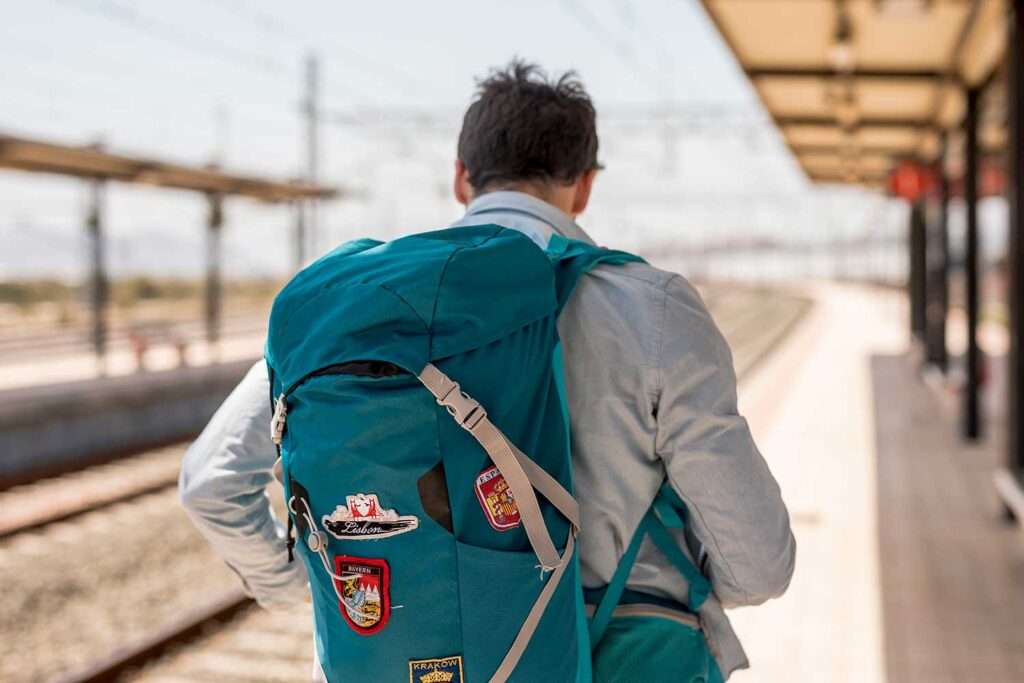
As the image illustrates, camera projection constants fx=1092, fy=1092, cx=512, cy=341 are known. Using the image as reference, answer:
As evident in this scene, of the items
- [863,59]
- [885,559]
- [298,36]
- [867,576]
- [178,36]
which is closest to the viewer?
[867,576]

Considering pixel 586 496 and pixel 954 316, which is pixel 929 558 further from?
pixel 954 316

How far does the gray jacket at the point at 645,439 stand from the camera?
1457mm

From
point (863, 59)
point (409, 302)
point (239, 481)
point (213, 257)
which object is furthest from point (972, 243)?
point (213, 257)

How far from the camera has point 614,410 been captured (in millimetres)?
1486

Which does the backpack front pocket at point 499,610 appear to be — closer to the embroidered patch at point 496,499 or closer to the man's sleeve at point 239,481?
the embroidered patch at point 496,499

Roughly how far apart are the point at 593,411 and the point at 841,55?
608cm

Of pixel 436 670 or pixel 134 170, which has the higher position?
pixel 134 170

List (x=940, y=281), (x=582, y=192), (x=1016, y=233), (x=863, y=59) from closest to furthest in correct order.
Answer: (x=582, y=192), (x=1016, y=233), (x=863, y=59), (x=940, y=281)

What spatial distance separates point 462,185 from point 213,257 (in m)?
13.6

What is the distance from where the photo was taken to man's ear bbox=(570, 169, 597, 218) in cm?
167

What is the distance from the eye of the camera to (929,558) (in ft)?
18.3

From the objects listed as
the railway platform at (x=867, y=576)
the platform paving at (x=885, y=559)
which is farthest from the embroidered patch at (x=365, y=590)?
the platform paving at (x=885, y=559)

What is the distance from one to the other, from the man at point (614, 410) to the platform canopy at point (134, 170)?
7915 mm

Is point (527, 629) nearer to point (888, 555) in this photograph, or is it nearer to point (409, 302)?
point (409, 302)
